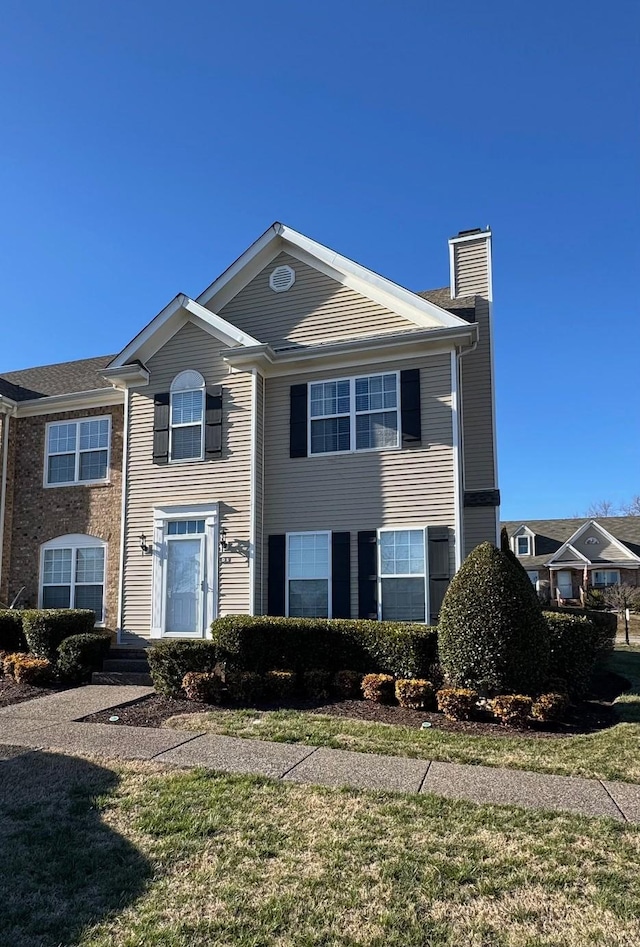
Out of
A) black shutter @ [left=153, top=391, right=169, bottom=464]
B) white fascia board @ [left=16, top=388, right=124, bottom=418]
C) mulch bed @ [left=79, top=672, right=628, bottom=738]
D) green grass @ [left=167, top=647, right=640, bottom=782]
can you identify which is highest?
white fascia board @ [left=16, top=388, right=124, bottom=418]

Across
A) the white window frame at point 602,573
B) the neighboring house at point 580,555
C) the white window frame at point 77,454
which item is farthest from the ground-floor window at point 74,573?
the white window frame at point 602,573

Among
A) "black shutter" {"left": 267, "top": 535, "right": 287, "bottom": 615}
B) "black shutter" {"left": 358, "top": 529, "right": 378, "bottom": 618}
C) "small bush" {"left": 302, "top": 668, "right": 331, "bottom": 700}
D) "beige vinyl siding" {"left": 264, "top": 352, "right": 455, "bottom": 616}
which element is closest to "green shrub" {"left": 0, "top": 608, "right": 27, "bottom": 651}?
"black shutter" {"left": 267, "top": 535, "right": 287, "bottom": 615}

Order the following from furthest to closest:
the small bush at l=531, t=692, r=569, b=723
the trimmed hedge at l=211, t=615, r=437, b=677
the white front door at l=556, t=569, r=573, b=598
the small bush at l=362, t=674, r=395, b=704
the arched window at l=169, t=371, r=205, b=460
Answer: the white front door at l=556, t=569, r=573, b=598
the arched window at l=169, t=371, r=205, b=460
the trimmed hedge at l=211, t=615, r=437, b=677
the small bush at l=362, t=674, r=395, b=704
the small bush at l=531, t=692, r=569, b=723

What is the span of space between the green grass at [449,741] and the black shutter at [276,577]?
3.91 m

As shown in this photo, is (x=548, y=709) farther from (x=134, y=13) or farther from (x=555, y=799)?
(x=134, y=13)

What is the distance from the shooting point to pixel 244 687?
8.86 metres

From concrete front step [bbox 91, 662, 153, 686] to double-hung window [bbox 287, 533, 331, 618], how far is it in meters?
2.88

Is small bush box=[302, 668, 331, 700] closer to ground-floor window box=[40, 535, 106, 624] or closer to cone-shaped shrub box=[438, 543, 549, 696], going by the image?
cone-shaped shrub box=[438, 543, 549, 696]

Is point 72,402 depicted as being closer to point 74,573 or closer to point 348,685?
point 74,573

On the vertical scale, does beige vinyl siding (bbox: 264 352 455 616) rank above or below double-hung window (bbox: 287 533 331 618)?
above

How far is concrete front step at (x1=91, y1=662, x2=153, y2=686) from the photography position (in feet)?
34.8

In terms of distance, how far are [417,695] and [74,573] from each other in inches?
353

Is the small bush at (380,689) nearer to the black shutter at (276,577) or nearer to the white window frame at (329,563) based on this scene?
the white window frame at (329,563)

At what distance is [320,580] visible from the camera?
12.2 m
